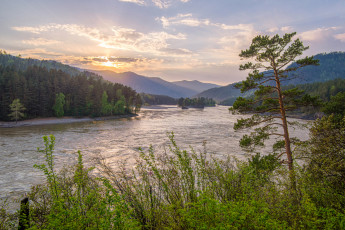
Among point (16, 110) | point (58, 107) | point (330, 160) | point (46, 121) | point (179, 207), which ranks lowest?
point (46, 121)

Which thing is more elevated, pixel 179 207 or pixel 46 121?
pixel 179 207

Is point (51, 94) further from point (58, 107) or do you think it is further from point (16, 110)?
point (16, 110)

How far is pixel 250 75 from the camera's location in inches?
605

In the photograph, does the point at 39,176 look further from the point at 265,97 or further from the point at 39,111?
the point at 39,111

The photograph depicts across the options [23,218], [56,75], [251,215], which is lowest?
[23,218]

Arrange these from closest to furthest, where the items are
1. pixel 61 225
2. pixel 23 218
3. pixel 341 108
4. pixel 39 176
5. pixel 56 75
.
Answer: pixel 61 225, pixel 23 218, pixel 39 176, pixel 341 108, pixel 56 75

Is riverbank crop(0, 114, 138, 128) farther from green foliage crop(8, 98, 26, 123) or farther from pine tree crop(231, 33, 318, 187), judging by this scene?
pine tree crop(231, 33, 318, 187)

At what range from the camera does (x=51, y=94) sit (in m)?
76.4

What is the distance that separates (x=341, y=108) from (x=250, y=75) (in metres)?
25.4

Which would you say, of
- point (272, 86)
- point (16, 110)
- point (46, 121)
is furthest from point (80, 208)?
point (46, 121)

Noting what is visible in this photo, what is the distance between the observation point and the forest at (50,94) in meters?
65.9

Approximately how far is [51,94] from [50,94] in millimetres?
456

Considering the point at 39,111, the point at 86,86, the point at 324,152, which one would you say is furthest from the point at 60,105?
the point at 324,152

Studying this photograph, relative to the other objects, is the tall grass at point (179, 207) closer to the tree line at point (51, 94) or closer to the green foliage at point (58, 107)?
the tree line at point (51, 94)
